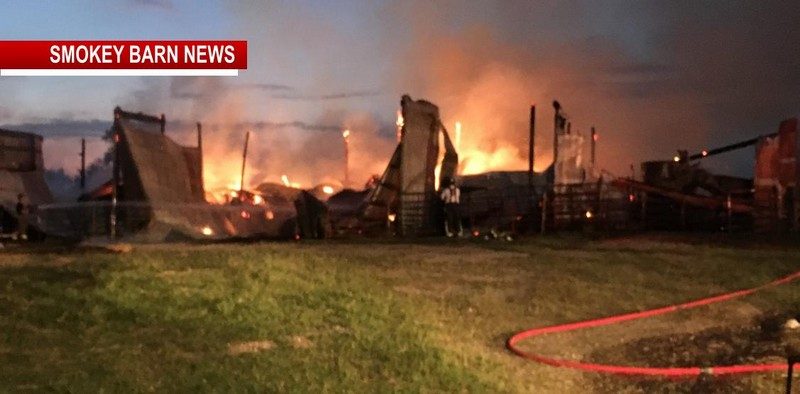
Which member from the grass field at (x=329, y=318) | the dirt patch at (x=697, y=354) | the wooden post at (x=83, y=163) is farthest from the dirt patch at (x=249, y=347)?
the wooden post at (x=83, y=163)

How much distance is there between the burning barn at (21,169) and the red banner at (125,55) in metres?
10.5

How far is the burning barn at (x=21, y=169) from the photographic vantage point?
81.9 feet

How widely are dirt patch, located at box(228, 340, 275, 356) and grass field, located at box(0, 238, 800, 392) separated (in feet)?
0.06

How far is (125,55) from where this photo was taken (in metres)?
14.9

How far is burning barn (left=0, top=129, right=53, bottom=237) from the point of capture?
2497 cm

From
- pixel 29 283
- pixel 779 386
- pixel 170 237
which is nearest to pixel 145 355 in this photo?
pixel 29 283

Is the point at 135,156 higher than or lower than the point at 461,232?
higher

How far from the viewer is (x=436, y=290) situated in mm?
10945

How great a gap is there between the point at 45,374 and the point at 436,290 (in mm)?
5895

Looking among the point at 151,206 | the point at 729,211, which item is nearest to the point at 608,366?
the point at 151,206

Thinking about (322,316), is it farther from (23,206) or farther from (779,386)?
(23,206)

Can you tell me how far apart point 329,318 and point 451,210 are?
1253 centimetres

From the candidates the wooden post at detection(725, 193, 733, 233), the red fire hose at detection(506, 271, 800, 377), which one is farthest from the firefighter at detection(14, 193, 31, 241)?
the wooden post at detection(725, 193, 733, 233)

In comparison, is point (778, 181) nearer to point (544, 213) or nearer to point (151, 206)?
point (544, 213)
